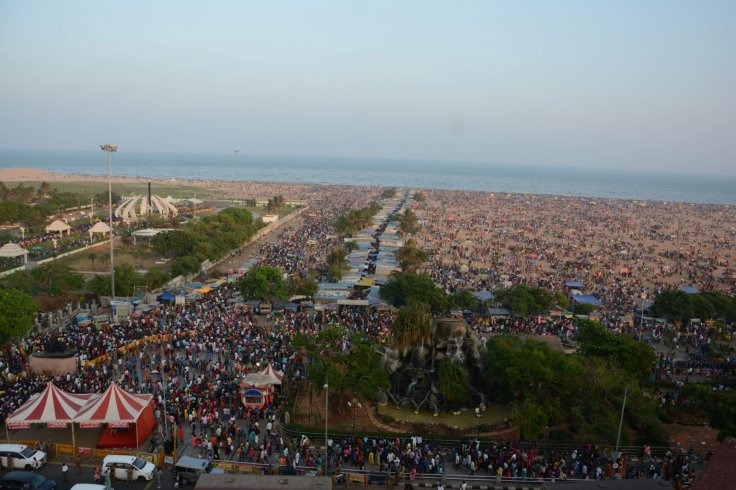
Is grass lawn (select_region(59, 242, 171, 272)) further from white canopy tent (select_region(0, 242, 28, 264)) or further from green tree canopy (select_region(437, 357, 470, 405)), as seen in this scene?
green tree canopy (select_region(437, 357, 470, 405))

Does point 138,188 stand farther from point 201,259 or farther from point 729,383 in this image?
point 729,383

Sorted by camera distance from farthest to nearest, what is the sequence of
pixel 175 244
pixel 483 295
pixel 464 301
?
pixel 175 244
pixel 483 295
pixel 464 301

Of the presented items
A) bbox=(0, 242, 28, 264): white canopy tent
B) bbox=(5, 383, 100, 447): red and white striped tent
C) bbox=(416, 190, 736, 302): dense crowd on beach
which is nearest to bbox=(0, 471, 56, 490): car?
bbox=(5, 383, 100, 447): red and white striped tent

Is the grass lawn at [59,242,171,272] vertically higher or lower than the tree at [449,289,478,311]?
lower

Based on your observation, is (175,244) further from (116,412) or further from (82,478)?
(82,478)

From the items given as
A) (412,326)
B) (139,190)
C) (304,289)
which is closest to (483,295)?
(304,289)

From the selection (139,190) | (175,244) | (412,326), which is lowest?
(175,244)

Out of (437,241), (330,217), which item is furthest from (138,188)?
(437,241)
